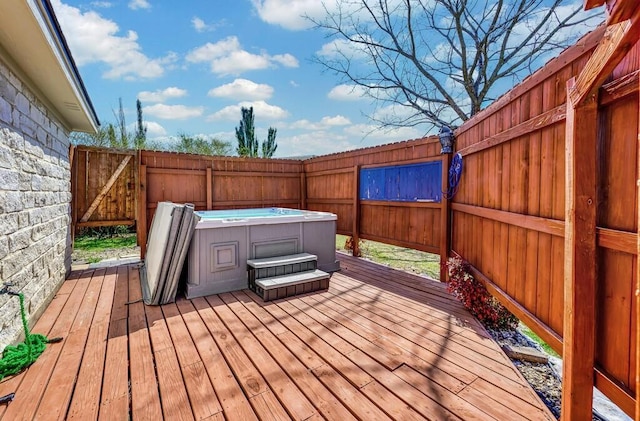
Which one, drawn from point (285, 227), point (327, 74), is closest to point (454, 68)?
point (327, 74)

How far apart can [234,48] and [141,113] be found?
9021 millimetres

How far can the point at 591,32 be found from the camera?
149 cm

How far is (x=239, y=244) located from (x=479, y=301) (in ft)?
9.10

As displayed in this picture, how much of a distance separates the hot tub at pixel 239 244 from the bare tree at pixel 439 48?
5.67 m

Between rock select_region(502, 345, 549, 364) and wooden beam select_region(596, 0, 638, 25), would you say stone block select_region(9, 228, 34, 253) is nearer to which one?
wooden beam select_region(596, 0, 638, 25)

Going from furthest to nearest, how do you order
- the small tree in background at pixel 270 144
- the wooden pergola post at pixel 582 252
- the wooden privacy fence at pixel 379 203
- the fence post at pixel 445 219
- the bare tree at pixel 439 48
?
the small tree in background at pixel 270 144 < the bare tree at pixel 439 48 < the wooden privacy fence at pixel 379 203 < the fence post at pixel 445 219 < the wooden pergola post at pixel 582 252

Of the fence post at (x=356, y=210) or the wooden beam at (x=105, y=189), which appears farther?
the fence post at (x=356, y=210)

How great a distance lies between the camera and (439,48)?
7.99m

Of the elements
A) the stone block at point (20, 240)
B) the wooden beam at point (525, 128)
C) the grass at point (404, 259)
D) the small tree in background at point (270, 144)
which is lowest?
the grass at point (404, 259)

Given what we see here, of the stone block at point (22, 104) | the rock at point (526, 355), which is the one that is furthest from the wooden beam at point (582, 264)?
the stone block at point (22, 104)

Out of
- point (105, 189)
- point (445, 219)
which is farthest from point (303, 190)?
point (105, 189)

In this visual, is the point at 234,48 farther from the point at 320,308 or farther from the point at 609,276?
the point at 609,276

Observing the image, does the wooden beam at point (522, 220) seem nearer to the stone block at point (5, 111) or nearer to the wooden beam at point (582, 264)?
the wooden beam at point (582, 264)

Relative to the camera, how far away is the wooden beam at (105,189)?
4973 mm
